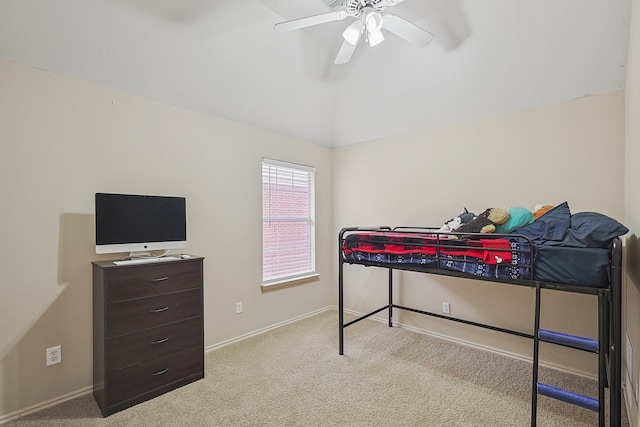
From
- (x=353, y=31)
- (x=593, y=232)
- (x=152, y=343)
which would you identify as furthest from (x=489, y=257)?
(x=152, y=343)

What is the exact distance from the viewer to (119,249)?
2367 millimetres

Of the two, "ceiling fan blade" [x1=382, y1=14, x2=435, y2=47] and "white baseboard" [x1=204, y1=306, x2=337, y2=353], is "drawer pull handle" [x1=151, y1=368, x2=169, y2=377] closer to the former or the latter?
"white baseboard" [x1=204, y1=306, x2=337, y2=353]

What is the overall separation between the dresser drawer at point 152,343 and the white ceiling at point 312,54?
1.90 meters

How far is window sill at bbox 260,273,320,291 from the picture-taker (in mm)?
3607

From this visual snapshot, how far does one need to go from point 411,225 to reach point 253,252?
1812 millimetres

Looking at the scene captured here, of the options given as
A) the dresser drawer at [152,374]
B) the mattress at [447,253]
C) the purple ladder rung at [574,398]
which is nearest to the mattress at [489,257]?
the mattress at [447,253]

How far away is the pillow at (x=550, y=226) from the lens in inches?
78.3

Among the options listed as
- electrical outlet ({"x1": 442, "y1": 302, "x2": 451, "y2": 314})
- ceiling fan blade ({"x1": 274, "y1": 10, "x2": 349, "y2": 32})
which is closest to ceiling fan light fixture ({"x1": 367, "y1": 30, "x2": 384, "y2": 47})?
ceiling fan blade ({"x1": 274, "y1": 10, "x2": 349, "y2": 32})

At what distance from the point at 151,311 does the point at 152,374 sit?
457 millimetres

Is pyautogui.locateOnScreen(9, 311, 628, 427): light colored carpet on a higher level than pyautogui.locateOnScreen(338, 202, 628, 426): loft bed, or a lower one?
lower

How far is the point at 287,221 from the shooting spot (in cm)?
393

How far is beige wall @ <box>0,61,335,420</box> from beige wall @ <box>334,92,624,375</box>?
70.0 inches

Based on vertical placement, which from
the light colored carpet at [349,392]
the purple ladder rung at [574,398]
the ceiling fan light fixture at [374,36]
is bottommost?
the light colored carpet at [349,392]

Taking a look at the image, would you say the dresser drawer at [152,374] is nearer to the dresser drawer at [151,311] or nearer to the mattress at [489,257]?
the dresser drawer at [151,311]
